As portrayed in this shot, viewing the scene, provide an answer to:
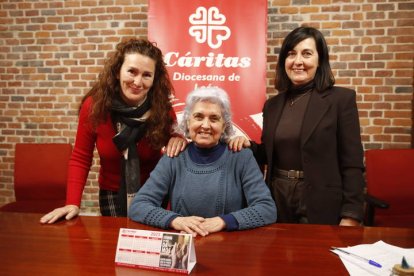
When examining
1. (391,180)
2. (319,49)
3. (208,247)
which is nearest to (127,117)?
(208,247)

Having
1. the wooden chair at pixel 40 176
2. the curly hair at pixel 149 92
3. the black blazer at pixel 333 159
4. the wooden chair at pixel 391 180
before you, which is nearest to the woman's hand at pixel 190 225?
the curly hair at pixel 149 92

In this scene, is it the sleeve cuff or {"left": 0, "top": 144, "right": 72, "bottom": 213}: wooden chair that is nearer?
the sleeve cuff

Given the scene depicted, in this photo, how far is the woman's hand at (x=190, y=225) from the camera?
143cm

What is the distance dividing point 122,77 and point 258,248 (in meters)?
1.07

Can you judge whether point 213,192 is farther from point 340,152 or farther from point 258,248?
point 340,152

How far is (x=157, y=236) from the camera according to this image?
1.18 meters

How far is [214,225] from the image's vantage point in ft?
4.79

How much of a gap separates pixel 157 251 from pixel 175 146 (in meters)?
0.68

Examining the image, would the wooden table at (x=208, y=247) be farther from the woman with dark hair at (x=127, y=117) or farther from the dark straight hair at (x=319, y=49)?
the dark straight hair at (x=319, y=49)

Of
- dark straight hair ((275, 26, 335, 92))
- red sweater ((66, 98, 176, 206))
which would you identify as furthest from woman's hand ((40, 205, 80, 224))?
dark straight hair ((275, 26, 335, 92))

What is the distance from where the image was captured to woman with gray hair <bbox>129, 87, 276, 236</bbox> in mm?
1618

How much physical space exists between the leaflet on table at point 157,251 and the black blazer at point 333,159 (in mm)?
930

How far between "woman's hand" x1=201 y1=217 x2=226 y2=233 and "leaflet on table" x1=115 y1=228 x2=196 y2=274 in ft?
0.85

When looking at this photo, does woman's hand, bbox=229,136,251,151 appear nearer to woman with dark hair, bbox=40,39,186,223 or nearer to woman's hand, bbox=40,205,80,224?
woman with dark hair, bbox=40,39,186,223
